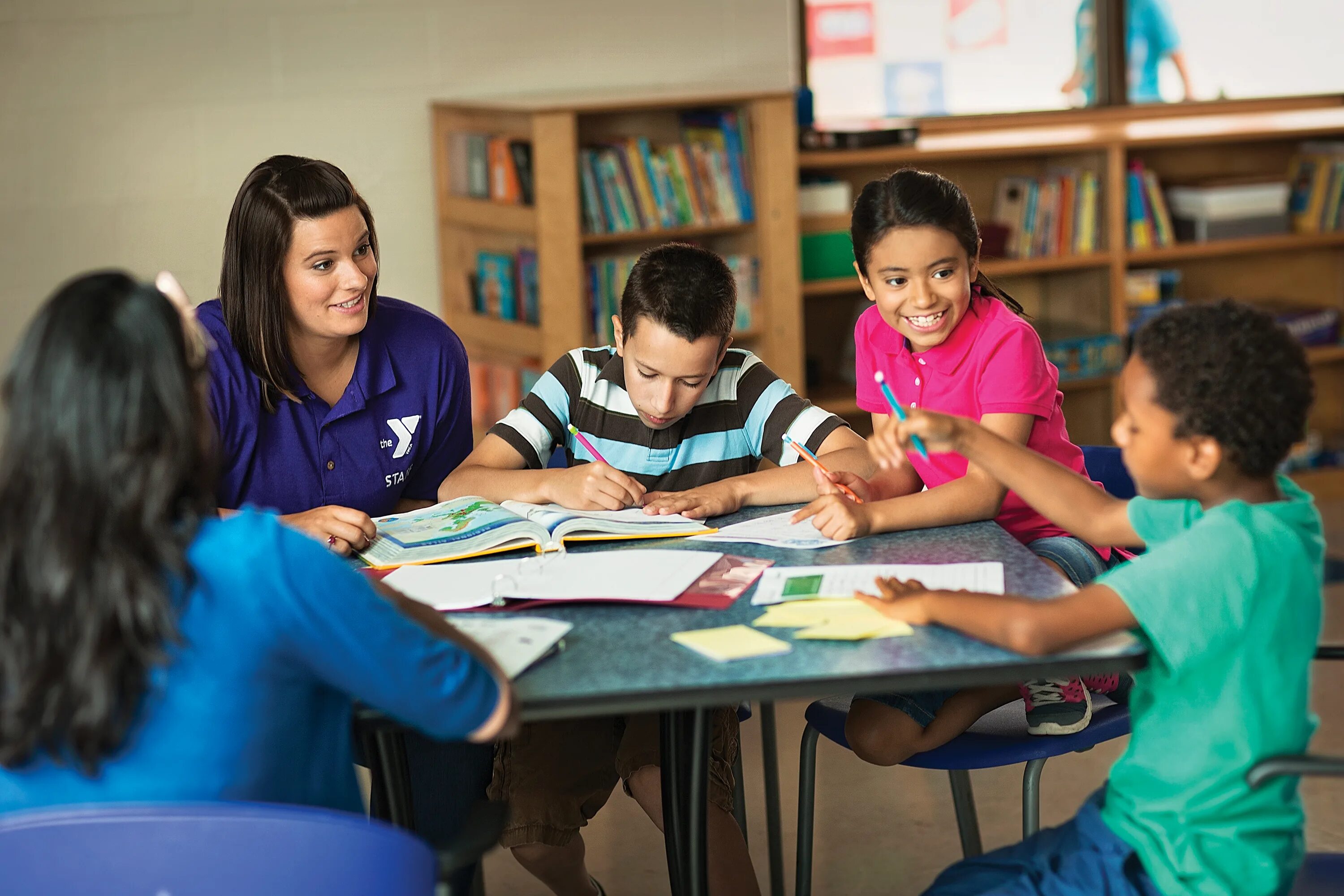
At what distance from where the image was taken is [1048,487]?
159cm

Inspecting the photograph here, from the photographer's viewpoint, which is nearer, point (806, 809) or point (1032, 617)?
point (1032, 617)

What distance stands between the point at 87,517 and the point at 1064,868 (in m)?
0.94

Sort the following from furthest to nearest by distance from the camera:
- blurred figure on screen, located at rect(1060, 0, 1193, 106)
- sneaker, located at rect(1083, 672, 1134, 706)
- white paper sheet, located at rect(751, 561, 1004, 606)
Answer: blurred figure on screen, located at rect(1060, 0, 1193, 106) → sneaker, located at rect(1083, 672, 1134, 706) → white paper sheet, located at rect(751, 561, 1004, 606)

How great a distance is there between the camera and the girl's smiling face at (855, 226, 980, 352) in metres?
1.96

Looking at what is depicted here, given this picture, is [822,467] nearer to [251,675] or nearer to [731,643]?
[731,643]

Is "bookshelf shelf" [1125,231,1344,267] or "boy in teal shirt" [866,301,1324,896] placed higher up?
"bookshelf shelf" [1125,231,1344,267]

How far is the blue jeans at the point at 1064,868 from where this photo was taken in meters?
1.33

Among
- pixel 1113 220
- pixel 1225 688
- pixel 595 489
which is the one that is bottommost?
pixel 1225 688

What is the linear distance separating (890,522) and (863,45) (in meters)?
3.09

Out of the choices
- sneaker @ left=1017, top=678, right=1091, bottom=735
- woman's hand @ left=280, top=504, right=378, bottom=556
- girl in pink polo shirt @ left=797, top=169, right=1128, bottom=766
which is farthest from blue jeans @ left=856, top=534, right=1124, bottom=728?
woman's hand @ left=280, top=504, right=378, bottom=556

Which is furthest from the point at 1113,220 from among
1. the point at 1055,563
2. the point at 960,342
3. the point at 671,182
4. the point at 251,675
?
the point at 251,675

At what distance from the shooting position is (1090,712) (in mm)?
1804

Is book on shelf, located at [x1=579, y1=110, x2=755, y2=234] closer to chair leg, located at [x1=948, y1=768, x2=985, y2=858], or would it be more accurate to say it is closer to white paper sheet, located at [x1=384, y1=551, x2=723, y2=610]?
chair leg, located at [x1=948, y1=768, x2=985, y2=858]

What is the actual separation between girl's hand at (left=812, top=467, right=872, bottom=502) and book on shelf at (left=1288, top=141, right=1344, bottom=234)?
3293 mm
